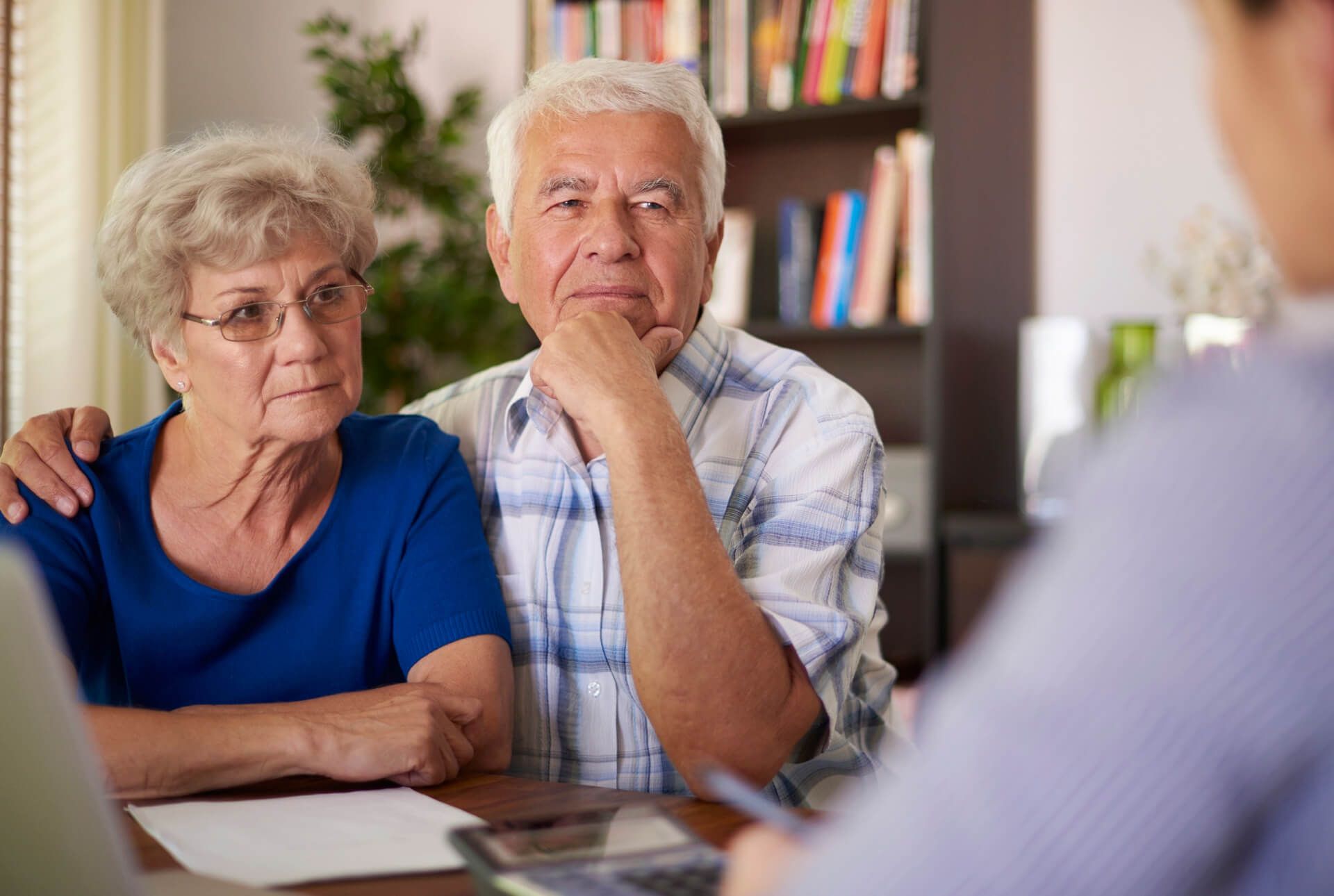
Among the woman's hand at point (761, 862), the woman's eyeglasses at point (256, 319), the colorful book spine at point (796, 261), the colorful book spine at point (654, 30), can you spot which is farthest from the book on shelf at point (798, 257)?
the woman's hand at point (761, 862)

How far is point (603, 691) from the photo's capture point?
1399 mm

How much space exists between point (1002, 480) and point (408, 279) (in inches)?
68.2

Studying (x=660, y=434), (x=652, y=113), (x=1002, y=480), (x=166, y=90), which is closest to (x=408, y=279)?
(x=166, y=90)

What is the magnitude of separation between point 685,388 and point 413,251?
74.4 inches

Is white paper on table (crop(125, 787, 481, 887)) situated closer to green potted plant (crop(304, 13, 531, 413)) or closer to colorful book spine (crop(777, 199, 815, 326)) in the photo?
colorful book spine (crop(777, 199, 815, 326))

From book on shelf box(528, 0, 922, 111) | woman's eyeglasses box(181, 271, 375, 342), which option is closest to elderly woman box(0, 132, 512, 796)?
woman's eyeglasses box(181, 271, 375, 342)

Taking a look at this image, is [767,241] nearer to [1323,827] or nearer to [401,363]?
[401,363]

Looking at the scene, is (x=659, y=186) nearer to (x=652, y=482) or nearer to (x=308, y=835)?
(x=652, y=482)

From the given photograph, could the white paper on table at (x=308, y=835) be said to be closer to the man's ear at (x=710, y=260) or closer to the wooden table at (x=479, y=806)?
the wooden table at (x=479, y=806)

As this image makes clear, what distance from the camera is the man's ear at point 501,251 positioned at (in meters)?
1.64

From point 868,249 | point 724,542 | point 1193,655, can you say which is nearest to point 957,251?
point 868,249

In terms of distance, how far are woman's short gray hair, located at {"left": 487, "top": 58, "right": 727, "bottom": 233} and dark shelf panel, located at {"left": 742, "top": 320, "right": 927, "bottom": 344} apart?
1.13 metres

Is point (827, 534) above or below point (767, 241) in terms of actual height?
below

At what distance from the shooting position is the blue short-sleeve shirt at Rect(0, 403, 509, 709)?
132 cm
